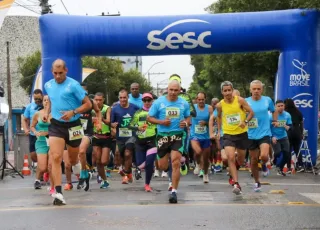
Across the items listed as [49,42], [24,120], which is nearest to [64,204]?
[24,120]

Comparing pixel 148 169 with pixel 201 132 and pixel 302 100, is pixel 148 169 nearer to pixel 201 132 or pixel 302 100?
pixel 201 132

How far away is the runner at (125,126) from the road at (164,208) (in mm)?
741

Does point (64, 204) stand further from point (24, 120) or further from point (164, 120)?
point (24, 120)

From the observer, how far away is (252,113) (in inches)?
428

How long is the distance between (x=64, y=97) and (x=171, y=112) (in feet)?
5.13

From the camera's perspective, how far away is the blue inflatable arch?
55.3 ft

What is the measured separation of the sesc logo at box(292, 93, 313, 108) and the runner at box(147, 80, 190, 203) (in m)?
7.23

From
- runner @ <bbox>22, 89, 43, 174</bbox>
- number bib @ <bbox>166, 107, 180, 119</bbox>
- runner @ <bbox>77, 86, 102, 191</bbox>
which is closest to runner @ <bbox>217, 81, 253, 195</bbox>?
number bib @ <bbox>166, 107, 180, 119</bbox>

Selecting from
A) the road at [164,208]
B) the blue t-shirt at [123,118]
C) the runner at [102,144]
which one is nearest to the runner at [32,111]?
the runner at [102,144]

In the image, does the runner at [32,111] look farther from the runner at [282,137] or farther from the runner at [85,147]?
the runner at [282,137]

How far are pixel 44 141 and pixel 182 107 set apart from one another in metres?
2.60

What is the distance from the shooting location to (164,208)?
8.62m

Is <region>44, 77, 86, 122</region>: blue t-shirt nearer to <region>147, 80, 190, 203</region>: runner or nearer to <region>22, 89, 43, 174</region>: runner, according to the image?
<region>147, 80, 190, 203</region>: runner

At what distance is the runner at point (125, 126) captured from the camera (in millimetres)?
13070
